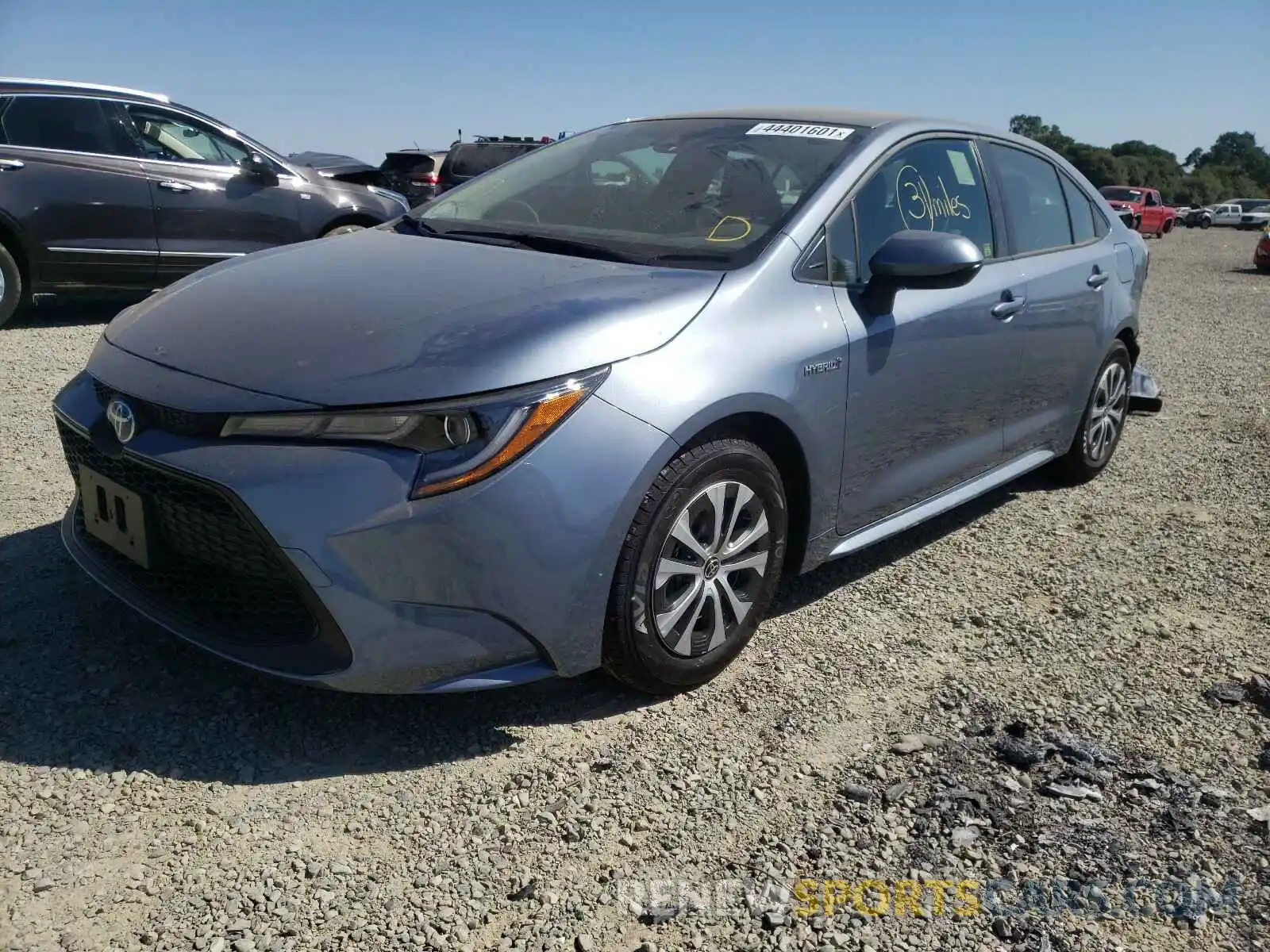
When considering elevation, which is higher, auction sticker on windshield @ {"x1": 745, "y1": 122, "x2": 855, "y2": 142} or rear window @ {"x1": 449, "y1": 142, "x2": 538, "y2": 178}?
rear window @ {"x1": 449, "y1": 142, "x2": 538, "y2": 178}

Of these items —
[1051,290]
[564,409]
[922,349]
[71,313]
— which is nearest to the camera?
[564,409]

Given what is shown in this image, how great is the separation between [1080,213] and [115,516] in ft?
13.2

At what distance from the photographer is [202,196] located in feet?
→ 25.7

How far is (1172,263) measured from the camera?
22734mm

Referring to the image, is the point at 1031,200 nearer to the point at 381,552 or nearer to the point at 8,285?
the point at 381,552

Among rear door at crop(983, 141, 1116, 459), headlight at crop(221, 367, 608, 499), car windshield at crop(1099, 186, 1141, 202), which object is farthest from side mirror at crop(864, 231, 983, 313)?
car windshield at crop(1099, 186, 1141, 202)

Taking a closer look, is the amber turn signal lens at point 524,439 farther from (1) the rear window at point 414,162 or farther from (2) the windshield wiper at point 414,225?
(1) the rear window at point 414,162

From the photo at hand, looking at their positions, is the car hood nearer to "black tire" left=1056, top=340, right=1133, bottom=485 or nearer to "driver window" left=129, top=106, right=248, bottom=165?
"black tire" left=1056, top=340, right=1133, bottom=485

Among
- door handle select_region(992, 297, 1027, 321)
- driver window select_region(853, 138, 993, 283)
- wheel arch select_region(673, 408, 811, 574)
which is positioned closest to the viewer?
wheel arch select_region(673, 408, 811, 574)

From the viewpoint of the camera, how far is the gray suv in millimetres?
7117

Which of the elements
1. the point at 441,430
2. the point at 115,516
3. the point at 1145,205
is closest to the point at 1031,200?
the point at 441,430

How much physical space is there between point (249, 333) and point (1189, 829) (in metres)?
2.48

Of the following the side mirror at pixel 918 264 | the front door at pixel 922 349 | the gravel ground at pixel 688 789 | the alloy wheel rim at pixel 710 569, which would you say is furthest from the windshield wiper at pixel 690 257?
the gravel ground at pixel 688 789

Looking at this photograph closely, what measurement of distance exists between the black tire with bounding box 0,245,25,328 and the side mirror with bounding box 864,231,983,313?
614cm
